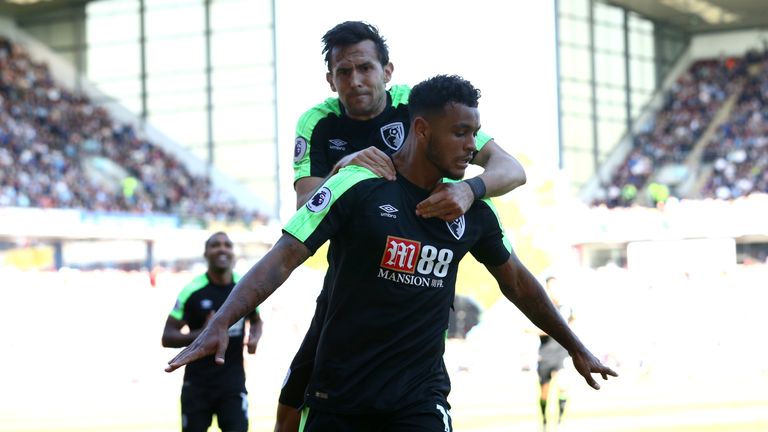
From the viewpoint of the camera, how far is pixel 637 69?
57.2m

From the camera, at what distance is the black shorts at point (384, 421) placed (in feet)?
16.3

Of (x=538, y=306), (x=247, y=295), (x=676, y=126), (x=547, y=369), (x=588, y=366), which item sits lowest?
(x=547, y=369)

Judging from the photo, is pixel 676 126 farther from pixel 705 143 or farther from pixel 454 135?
pixel 454 135

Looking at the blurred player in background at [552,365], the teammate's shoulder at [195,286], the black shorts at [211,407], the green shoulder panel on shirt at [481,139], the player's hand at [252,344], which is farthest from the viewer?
the blurred player in background at [552,365]

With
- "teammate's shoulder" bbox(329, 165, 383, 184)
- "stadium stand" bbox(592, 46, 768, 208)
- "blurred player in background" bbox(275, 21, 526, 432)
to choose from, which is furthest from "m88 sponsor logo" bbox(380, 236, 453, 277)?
"stadium stand" bbox(592, 46, 768, 208)

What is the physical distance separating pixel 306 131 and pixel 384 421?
1701 mm

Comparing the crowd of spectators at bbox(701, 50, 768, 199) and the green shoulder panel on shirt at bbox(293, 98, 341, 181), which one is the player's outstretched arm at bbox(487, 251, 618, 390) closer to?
the green shoulder panel on shirt at bbox(293, 98, 341, 181)

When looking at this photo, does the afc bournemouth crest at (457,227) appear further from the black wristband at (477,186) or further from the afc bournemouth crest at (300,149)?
the afc bournemouth crest at (300,149)

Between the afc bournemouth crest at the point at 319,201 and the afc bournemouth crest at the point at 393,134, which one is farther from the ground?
the afc bournemouth crest at the point at 393,134

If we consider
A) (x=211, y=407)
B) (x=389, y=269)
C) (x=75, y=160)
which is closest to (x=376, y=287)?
(x=389, y=269)

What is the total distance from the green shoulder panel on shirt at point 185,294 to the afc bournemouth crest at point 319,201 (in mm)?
5930

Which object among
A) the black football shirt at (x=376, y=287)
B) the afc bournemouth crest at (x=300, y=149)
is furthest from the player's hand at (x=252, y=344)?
the black football shirt at (x=376, y=287)

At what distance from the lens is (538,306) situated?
5.61 metres

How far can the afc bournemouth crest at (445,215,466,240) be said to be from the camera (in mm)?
5117
